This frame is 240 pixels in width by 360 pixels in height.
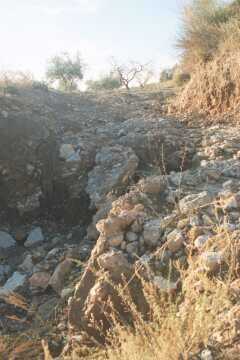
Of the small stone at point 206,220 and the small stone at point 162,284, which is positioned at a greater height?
the small stone at point 206,220

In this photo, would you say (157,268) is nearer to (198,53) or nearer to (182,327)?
(182,327)

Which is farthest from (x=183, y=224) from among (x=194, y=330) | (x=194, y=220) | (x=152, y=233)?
(x=194, y=330)

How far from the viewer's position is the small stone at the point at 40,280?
3.37 m

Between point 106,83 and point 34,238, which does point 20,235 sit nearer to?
point 34,238

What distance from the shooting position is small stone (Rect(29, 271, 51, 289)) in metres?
3.37

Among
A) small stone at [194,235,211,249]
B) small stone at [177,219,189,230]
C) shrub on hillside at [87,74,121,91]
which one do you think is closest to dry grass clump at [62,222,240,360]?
small stone at [194,235,211,249]

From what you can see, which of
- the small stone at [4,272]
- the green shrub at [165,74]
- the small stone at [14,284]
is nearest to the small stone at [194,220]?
the small stone at [14,284]

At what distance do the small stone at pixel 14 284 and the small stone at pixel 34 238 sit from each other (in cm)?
50

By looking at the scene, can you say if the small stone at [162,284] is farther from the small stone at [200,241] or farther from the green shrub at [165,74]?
the green shrub at [165,74]

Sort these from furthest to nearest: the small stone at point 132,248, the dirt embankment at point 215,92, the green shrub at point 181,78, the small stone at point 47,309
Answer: the green shrub at point 181,78, the dirt embankment at point 215,92, the small stone at point 47,309, the small stone at point 132,248

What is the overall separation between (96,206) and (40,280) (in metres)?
0.89

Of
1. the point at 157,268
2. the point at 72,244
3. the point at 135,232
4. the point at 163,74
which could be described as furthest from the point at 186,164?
the point at 163,74

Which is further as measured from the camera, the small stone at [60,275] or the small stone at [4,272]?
the small stone at [4,272]

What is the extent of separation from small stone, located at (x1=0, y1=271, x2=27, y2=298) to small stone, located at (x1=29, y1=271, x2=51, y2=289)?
0.28 ft
